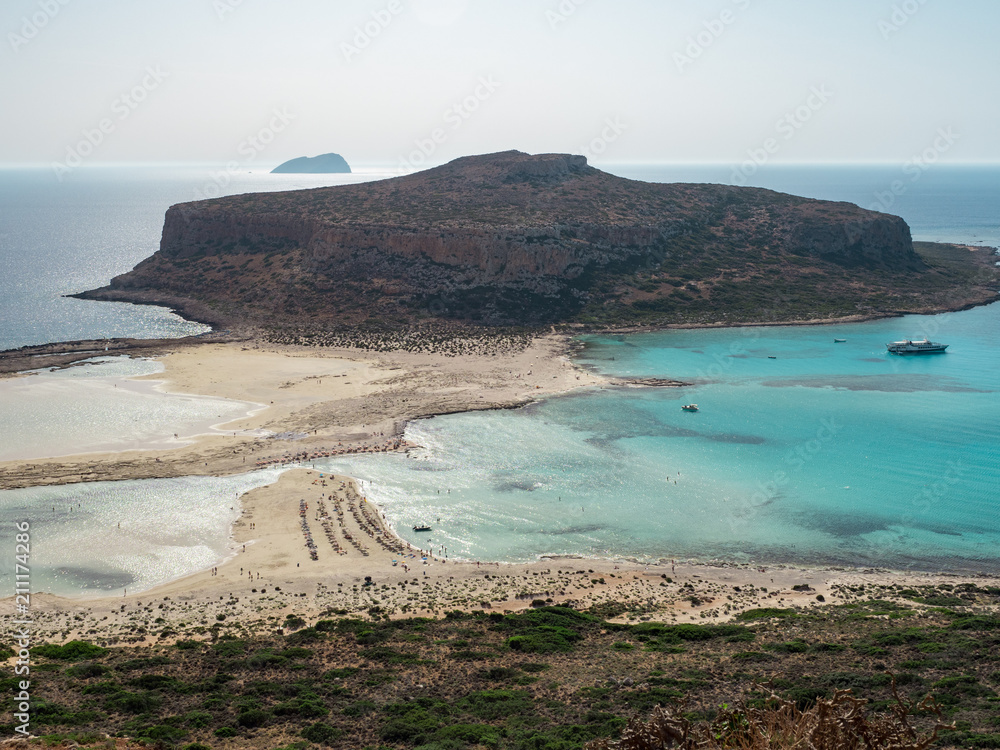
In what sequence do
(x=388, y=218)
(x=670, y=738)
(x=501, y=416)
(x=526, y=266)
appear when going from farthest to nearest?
(x=388, y=218), (x=526, y=266), (x=501, y=416), (x=670, y=738)

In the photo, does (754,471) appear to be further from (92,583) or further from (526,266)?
(526,266)

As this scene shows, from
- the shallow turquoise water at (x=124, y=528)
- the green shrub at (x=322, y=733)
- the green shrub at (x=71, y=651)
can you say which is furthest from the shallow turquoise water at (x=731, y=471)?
the green shrub at (x=322, y=733)

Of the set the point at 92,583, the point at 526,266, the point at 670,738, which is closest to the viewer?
the point at 670,738

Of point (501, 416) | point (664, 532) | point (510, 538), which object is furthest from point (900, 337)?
point (510, 538)

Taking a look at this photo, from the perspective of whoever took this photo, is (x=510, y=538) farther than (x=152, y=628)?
Yes

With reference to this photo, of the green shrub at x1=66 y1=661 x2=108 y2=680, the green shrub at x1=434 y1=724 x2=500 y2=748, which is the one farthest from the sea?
the green shrub at x1=434 y1=724 x2=500 y2=748

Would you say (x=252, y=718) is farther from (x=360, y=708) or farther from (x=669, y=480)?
(x=669, y=480)

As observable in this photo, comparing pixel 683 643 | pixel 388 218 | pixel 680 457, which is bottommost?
pixel 683 643

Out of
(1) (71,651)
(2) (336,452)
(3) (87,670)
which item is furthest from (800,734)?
(2) (336,452)

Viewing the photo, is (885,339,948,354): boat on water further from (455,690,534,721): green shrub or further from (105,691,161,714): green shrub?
(105,691,161,714): green shrub

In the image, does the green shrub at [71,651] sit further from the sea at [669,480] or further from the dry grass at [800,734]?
the dry grass at [800,734]
